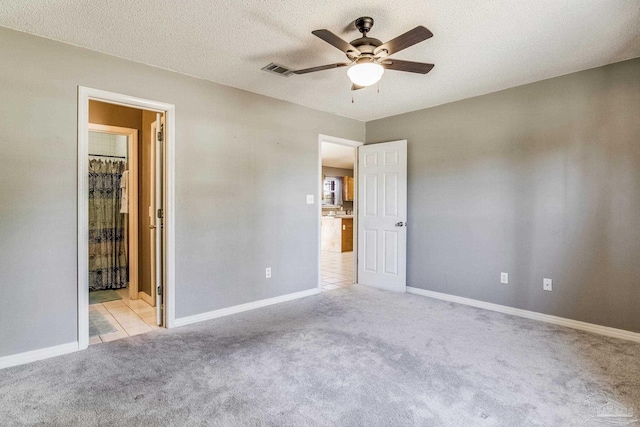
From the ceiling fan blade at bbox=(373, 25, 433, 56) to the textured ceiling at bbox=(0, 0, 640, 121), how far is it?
9.5 inches

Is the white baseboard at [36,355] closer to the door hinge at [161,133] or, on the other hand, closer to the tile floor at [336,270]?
the door hinge at [161,133]

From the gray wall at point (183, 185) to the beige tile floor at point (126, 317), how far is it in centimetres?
34

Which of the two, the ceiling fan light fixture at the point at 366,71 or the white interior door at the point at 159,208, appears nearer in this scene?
the ceiling fan light fixture at the point at 366,71

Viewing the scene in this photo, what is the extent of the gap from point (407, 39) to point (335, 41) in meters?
0.44

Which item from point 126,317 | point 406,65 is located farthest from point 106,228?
point 406,65

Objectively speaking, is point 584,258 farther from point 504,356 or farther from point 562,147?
point 504,356

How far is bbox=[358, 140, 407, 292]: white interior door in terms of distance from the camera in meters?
4.55

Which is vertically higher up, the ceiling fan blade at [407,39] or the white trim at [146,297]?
the ceiling fan blade at [407,39]

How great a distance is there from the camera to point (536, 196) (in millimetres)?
3480

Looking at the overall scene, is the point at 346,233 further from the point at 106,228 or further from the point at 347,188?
the point at 106,228

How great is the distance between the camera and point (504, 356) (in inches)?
103

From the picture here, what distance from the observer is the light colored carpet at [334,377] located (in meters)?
1.87

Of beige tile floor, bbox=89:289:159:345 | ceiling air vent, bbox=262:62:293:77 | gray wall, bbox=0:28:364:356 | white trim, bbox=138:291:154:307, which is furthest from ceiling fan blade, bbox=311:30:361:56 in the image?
white trim, bbox=138:291:154:307

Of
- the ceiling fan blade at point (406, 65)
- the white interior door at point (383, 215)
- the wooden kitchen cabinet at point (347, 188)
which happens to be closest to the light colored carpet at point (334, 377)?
the white interior door at point (383, 215)
